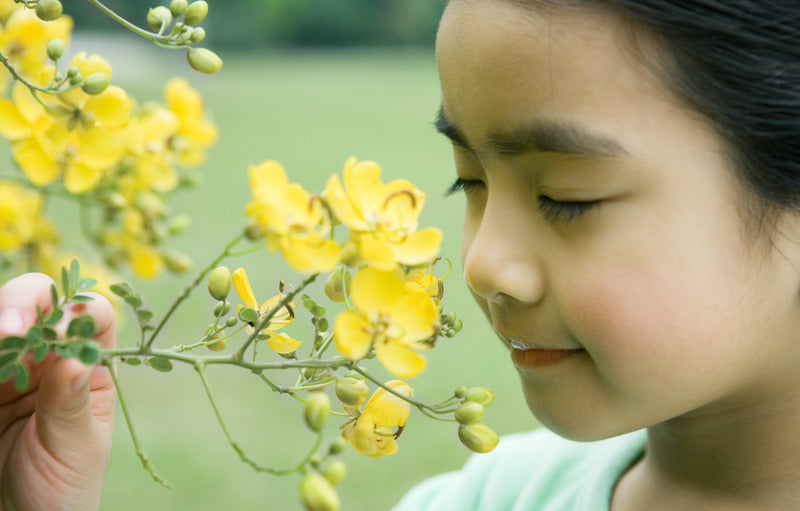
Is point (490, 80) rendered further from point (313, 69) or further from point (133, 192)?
point (313, 69)

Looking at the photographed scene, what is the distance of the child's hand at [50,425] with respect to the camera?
52 cm

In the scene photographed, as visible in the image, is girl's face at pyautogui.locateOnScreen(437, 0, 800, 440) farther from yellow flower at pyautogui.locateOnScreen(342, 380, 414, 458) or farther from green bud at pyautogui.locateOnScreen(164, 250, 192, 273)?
green bud at pyautogui.locateOnScreen(164, 250, 192, 273)

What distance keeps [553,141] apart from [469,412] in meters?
0.20

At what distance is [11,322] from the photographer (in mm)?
513

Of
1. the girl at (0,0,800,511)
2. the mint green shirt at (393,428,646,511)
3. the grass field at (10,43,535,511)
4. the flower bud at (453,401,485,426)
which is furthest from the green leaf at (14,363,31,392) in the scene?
the grass field at (10,43,535,511)

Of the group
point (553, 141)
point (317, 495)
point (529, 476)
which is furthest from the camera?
point (529, 476)

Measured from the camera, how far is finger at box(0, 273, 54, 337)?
51cm

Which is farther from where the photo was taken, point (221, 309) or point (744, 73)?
point (744, 73)

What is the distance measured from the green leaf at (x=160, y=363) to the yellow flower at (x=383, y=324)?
0.32 feet

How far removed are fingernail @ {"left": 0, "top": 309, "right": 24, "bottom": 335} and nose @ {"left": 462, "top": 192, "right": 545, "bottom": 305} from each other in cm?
28

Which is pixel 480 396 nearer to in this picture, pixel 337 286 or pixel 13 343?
pixel 337 286

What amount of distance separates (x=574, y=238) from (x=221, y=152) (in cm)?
589

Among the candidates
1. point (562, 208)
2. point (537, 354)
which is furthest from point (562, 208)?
point (537, 354)

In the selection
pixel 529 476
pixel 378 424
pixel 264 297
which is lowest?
pixel 264 297
